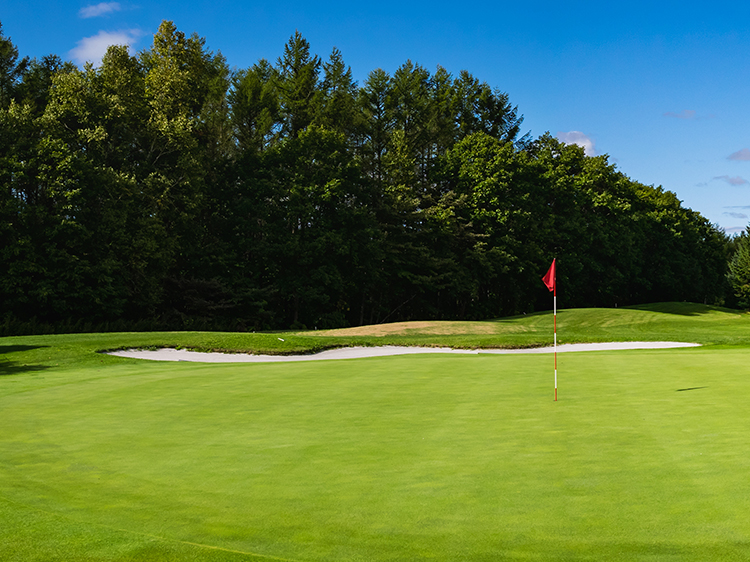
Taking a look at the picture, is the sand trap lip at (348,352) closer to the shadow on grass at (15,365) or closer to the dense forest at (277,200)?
the shadow on grass at (15,365)

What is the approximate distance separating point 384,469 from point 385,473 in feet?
0.42

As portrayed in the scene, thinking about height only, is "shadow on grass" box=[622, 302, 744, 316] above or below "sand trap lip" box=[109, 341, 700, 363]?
above

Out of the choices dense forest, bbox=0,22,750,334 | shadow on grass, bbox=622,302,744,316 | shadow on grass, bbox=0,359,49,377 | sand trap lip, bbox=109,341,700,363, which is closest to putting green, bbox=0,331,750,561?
shadow on grass, bbox=0,359,49,377

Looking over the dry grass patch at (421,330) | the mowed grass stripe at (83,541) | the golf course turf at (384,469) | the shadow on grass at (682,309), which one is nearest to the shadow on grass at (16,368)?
the golf course turf at (384,469)

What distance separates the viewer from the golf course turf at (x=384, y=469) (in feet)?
13.7

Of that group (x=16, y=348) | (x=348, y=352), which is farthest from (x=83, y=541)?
(x=348, y=352)

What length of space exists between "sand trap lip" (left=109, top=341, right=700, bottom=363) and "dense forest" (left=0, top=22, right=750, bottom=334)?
934cm

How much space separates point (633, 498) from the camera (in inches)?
190

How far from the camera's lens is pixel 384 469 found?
579cm

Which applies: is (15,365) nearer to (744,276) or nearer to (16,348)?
(16,348)

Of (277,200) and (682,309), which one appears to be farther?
(682,309)

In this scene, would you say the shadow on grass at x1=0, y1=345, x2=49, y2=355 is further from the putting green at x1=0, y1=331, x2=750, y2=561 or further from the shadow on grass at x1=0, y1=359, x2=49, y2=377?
the putting green at x1=0, y1=331, x2=750, y2=561

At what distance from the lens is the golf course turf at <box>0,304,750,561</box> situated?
417cm

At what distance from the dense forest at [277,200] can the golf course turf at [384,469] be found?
21.3m
